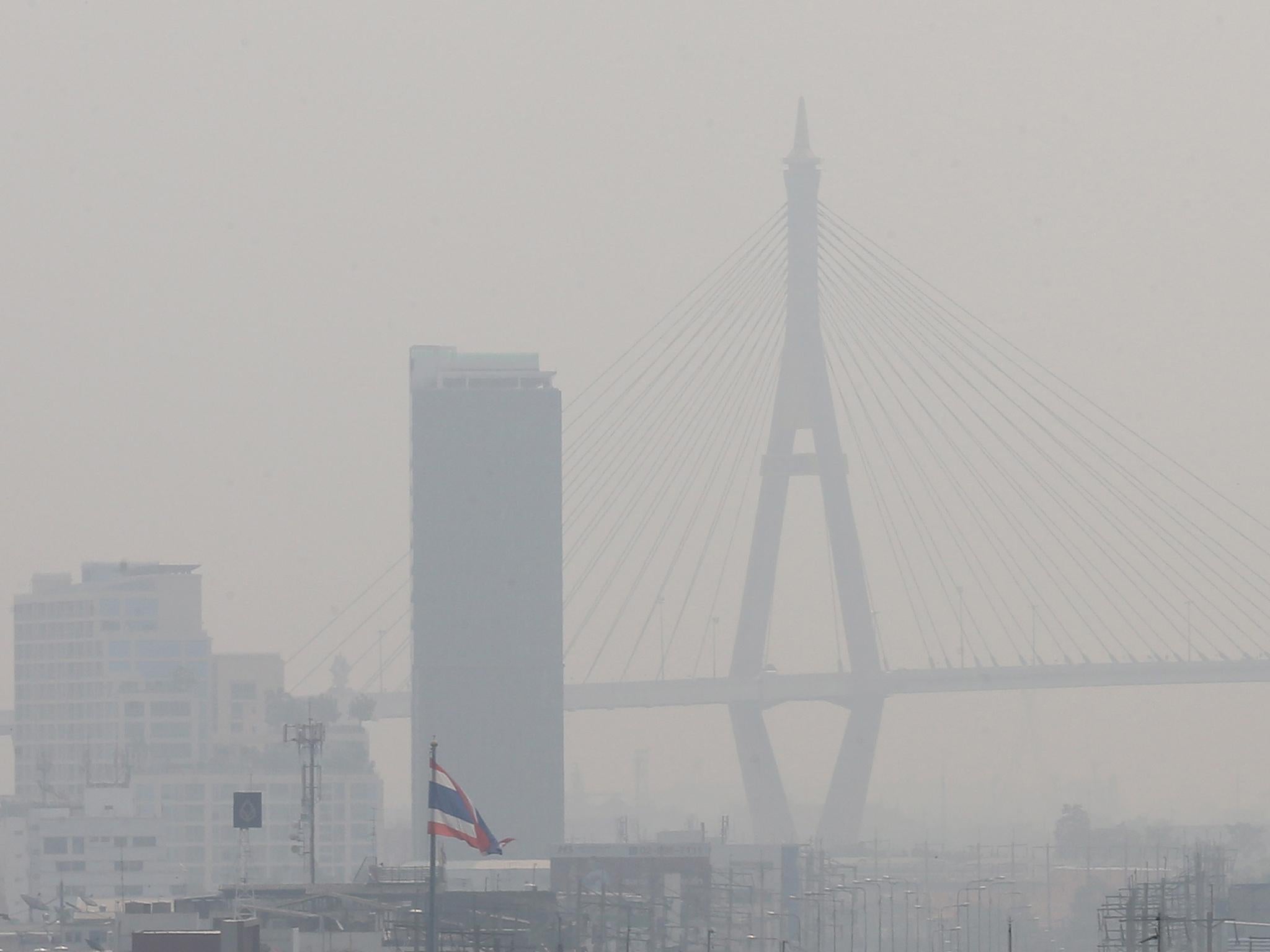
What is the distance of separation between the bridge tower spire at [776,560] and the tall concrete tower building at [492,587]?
13695mm

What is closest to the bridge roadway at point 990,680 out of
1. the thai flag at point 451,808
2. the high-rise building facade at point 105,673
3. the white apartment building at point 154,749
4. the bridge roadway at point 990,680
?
the bridge roadway at point 990,680

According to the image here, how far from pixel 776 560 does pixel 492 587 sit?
1079 inches

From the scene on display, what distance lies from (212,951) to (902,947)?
4127 cm

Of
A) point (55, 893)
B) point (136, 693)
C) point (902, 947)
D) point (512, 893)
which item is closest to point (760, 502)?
point (902, 947)

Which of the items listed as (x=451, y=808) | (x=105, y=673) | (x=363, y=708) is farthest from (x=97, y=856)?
(x=451, y=808)

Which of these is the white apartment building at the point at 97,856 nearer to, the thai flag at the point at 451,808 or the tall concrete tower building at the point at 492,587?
the tall concrete tower building at the point at 492,587

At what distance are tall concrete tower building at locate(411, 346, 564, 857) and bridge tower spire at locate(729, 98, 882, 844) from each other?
44.9 feet

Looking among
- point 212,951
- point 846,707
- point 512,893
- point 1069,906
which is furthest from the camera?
point 846,707

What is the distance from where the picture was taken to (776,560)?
282 ft

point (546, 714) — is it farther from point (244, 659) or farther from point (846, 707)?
point (244, 659)

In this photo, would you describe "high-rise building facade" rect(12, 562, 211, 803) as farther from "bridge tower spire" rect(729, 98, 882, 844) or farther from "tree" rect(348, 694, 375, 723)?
"bridge tower spire" rect(729, 98, 882, 844)

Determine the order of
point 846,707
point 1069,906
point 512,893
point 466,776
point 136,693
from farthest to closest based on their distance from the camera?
point 136,693
point 466,776
point 846,707
point 1069,906
point 512,893

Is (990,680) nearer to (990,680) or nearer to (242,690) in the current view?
(990,680)

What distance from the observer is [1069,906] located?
83.8 metres
